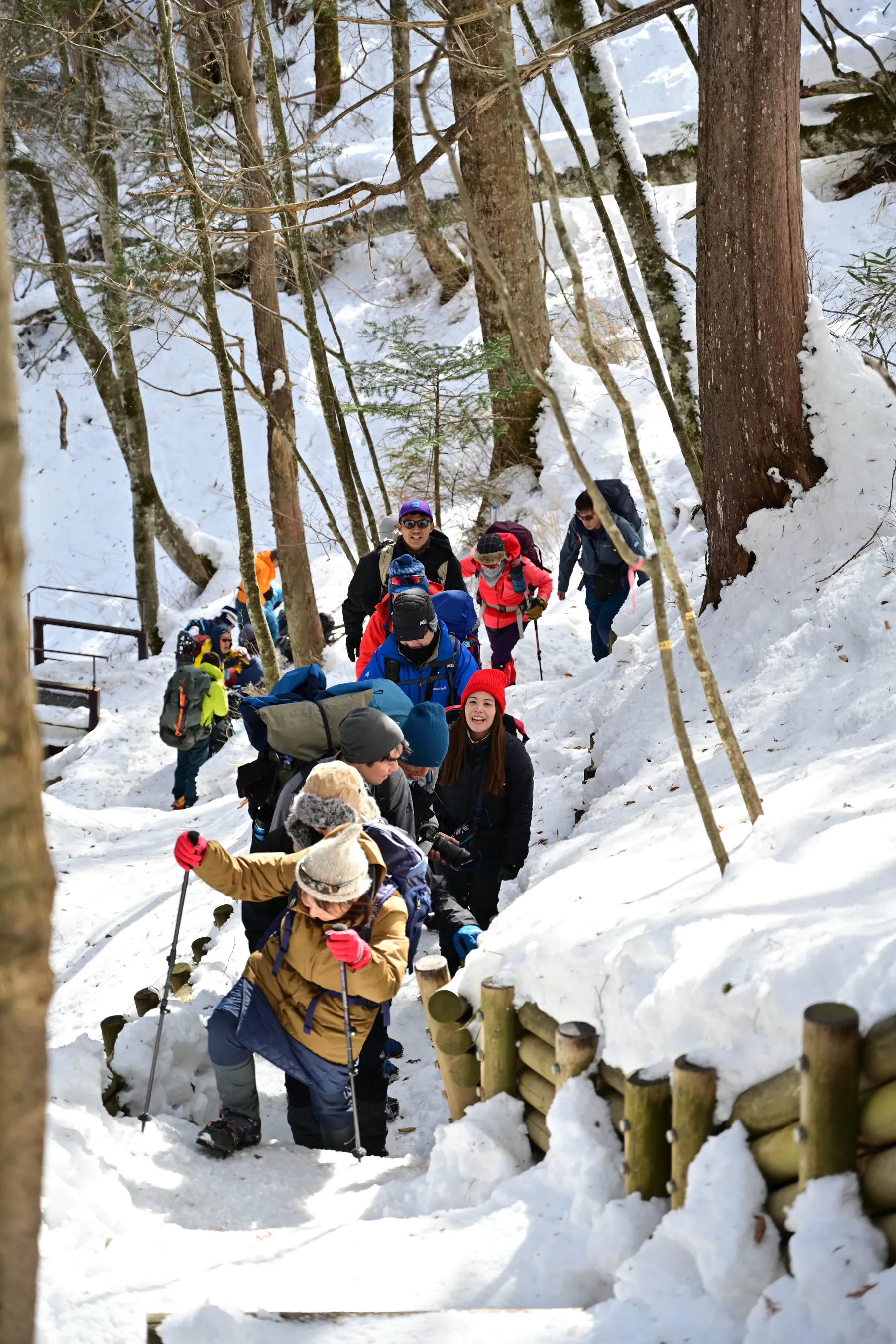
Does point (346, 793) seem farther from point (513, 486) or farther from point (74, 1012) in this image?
point (513, 486)

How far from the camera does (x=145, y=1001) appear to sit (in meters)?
5.04

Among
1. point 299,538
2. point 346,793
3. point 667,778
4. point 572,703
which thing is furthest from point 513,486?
point 346,793

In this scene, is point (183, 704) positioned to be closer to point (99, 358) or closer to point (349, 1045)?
point (349, 1045)

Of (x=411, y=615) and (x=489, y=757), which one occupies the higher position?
(x=411, y=615)

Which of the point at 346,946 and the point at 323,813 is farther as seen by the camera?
the point at 323,813

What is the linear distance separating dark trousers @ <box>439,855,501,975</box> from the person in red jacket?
3105 mm

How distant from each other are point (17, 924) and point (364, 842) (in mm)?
2903

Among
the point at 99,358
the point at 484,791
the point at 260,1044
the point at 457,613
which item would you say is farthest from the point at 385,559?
the point at 99,358

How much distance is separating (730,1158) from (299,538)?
11065 mm

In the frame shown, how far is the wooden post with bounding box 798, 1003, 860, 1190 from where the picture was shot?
6.97 feet

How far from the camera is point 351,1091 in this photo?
13.2 ft

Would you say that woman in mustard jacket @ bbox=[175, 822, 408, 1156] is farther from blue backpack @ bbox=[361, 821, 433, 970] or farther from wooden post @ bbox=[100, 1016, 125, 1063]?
wooden post @ bbox=[100, 1016, 125, 1063]

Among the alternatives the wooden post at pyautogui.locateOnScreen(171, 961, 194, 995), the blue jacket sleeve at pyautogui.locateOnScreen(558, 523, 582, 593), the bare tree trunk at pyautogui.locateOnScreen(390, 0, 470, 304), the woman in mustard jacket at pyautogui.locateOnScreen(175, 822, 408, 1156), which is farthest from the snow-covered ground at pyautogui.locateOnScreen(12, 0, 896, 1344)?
the bare tree trunk at pyautogui.locateOnScreen(390, 0, 470, 304)

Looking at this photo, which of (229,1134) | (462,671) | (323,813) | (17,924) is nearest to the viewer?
(17,924)
